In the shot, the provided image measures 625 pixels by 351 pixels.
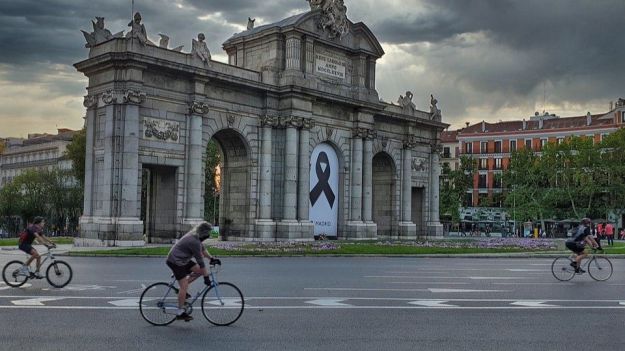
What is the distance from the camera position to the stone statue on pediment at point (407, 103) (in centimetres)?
6193

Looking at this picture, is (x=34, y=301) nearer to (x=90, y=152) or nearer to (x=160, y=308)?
(x=160, y=308)

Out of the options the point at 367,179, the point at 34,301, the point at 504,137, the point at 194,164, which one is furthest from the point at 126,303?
the point at 504,137

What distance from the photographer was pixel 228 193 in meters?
49.9

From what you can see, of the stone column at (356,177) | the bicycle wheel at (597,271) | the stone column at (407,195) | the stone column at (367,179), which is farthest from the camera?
the stone column at (407,195)

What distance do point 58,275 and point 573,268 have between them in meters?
14.5

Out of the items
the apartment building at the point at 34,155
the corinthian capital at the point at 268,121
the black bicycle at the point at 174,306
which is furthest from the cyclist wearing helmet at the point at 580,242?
the apartment building at the point at 34,155

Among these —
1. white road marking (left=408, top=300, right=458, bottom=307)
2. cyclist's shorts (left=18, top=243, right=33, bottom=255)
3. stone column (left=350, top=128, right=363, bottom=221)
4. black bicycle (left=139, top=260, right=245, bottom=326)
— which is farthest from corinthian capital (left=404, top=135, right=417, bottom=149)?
black bicycle (left=139, top=260, right=245, bottom=326)

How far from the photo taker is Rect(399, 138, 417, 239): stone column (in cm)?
6016

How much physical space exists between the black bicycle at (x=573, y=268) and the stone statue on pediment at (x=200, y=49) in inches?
1057

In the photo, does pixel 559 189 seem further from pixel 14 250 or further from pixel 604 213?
pixel 14 250

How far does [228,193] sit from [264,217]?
3.69 metres
